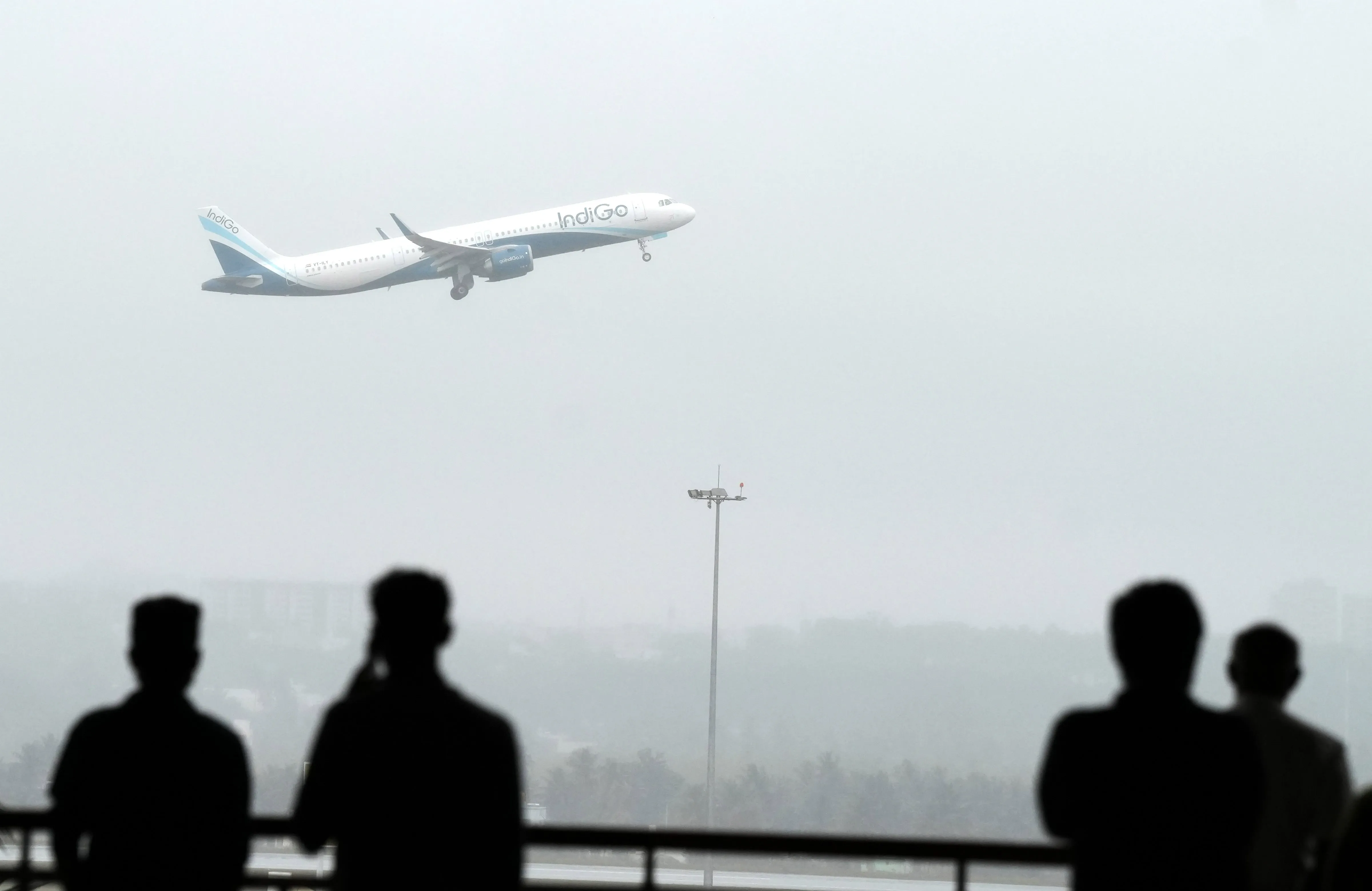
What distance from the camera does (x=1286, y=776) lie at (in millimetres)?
4027

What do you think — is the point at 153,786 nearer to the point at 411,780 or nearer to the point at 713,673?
the point at 411,780

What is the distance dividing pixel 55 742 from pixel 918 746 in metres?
51.2

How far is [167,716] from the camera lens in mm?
3754

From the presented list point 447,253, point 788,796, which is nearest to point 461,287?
point 447,253

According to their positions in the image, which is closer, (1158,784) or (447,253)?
(1158,784)

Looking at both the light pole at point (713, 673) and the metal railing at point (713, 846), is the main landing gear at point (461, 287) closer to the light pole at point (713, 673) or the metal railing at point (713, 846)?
the light pole at point (713, 673)

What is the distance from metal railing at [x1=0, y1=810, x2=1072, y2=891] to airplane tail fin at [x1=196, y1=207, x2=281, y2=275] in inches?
2269

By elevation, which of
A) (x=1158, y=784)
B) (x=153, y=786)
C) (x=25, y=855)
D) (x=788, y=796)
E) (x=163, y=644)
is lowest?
(x=788, y=796)

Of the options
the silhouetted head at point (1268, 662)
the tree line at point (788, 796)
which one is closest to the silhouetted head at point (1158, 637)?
the silhouetted head at point (1268, 662)

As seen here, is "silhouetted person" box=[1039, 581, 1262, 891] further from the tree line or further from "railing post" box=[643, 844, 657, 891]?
the tree line

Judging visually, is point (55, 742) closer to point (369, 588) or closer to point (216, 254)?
point (216, 254)

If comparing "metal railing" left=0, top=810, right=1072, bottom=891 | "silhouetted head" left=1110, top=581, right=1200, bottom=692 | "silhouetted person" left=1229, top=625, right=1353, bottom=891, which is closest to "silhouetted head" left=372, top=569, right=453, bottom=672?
"metal railing" left=0, top=810, right=1072, bottom=891

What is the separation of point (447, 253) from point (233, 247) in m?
12.5

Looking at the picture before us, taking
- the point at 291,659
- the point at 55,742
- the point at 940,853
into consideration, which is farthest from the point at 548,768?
the point at 940,853
